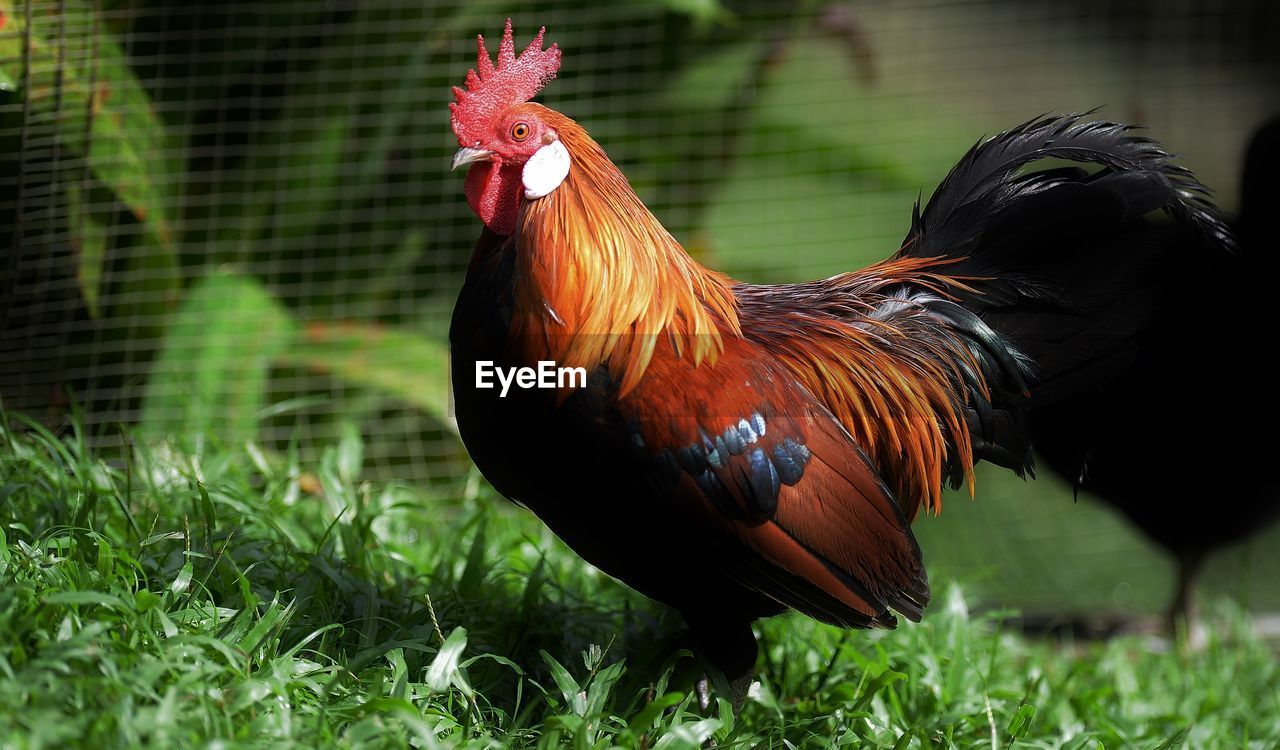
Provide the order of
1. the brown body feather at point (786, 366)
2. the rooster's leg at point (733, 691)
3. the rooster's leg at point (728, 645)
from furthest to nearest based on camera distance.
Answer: the rooster's leg at point (733, 691) → the rooster's leg at point (728, 645) → the brown body feather at point (786, 366)

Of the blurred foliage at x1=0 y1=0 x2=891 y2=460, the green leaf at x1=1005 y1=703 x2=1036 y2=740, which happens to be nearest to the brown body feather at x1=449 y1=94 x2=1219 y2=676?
the green leaf at x1=1005 y1=703 x2=1036 y2=740

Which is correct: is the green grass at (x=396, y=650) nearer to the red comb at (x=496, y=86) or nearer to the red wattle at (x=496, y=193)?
the red wattle at (x=496, y=193)

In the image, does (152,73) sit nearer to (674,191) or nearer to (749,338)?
(674,191)

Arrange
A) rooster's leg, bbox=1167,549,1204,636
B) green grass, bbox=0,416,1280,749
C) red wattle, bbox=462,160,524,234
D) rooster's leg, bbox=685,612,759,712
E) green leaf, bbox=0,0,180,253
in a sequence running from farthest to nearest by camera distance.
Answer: rooster's leg, bbox=1167,549,1204,636 → green leaf, bbox=0,0,180,253 → rooster's leg, bbox=685,612,759,712 → red wattle, bbox=462,160,524,234 → green grass, bbox=0,416,1280,749

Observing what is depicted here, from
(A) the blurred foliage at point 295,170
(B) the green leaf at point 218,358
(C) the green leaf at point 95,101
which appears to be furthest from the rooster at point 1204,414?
(C) the green leaf at point 95,101

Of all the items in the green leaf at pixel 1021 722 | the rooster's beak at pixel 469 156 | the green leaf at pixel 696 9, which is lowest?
the green leaf at pixel 1021 722

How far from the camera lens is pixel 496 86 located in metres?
2.24

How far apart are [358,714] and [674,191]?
3.55 m

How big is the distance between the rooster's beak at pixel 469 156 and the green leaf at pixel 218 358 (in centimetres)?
210

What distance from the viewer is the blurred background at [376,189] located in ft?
12.5

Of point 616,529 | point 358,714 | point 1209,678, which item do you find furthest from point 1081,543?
point 358,714

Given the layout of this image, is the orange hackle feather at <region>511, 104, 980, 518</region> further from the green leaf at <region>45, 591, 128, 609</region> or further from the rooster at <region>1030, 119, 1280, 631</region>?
the rooster at <region>1030, 119, 1280, 631</region>

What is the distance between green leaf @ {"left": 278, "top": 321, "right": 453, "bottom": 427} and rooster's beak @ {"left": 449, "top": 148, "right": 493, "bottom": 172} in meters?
2.16

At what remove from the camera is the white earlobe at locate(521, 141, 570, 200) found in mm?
2164
